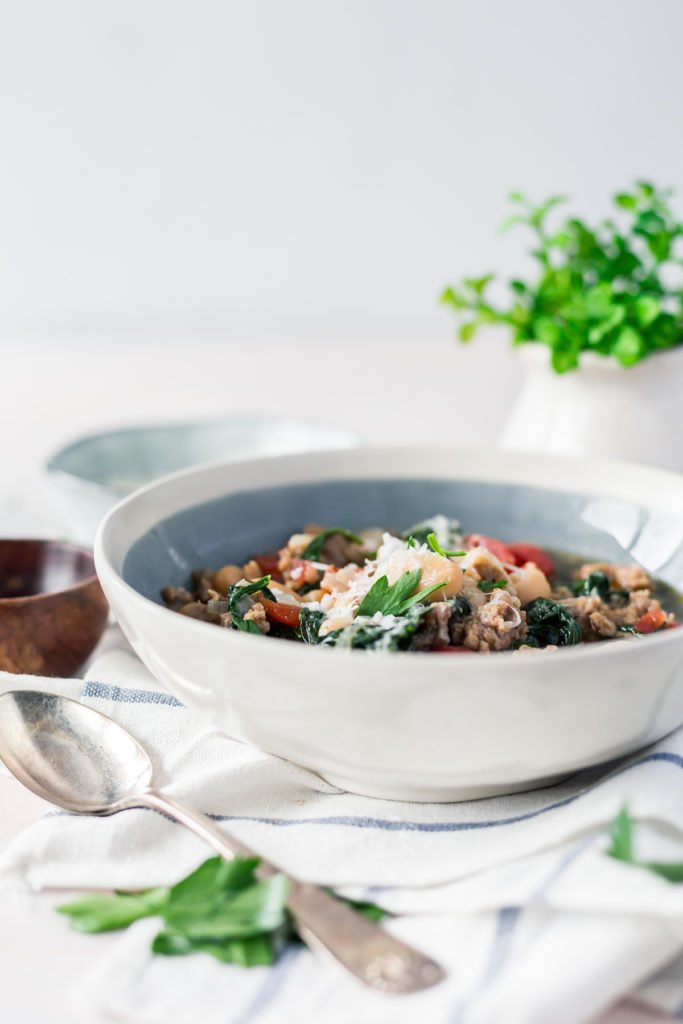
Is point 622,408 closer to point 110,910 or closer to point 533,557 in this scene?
point 533,557

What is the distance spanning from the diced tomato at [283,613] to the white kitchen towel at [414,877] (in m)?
0.27

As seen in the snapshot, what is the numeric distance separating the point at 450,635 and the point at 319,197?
605 centimetres

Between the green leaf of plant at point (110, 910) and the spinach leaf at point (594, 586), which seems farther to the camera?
the spinach leaf at point (594, 586)

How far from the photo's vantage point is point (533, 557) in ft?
9.70

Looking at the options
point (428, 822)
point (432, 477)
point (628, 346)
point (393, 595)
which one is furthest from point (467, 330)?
point (428, 822)

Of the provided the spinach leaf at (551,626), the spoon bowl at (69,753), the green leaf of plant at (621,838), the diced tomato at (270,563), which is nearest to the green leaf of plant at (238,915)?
the spoon bowl at (69,753)

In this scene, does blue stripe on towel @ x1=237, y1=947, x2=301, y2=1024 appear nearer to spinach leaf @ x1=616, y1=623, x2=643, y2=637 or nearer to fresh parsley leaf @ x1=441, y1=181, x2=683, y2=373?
spinach leaf @ x1=616, y1=623, x2=643, y2=637

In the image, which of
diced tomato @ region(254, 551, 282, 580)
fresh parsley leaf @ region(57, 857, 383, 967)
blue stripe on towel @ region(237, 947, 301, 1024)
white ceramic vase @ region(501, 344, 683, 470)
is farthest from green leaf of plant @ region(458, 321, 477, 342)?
blue stripe on towel @ region(237, 947, 301, 1024)

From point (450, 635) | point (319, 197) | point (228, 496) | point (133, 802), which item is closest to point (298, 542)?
point (228, 496)

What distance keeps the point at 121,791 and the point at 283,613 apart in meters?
0.52

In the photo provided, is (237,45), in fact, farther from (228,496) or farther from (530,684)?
(530,684)

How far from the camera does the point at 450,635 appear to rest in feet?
7.45

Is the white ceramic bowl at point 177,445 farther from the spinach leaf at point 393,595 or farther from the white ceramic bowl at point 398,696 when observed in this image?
the spinach leaf at point 393,595

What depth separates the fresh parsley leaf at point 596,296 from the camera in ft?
11.5
